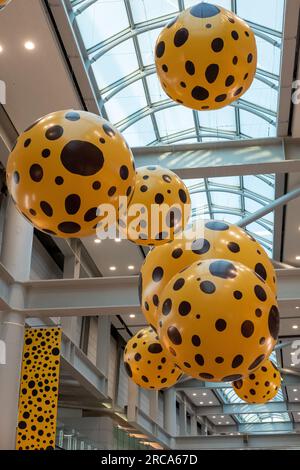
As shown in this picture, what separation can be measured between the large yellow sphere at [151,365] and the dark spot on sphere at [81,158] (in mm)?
2404

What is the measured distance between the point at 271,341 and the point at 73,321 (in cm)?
1360

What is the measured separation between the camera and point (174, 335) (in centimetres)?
275

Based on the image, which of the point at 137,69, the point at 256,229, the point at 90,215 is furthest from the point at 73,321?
the point at 90,215

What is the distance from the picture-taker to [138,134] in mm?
13180

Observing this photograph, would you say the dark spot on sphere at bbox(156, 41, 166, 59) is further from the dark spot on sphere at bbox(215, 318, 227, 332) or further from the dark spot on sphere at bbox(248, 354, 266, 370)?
the dark spot on sphere at bbox(248, 354, 266, 370)

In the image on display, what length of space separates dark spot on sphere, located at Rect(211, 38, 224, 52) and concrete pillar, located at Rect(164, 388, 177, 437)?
82.9 feet

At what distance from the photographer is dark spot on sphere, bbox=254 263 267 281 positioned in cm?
327

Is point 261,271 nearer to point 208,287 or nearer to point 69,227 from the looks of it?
point 208,287

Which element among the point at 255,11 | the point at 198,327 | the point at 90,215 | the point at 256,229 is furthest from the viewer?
the point at 256,229

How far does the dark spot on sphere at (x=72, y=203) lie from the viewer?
2766 millimetres

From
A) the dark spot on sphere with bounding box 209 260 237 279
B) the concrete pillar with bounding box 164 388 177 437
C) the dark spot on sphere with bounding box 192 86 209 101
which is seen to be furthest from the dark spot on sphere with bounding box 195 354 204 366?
the concrete pillar with bounding box 164 388 177 437

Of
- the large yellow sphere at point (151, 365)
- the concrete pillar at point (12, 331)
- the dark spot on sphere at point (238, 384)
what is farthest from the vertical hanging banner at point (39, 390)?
the large yellow sphere at point (151, 365)

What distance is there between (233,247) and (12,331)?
8.40m
